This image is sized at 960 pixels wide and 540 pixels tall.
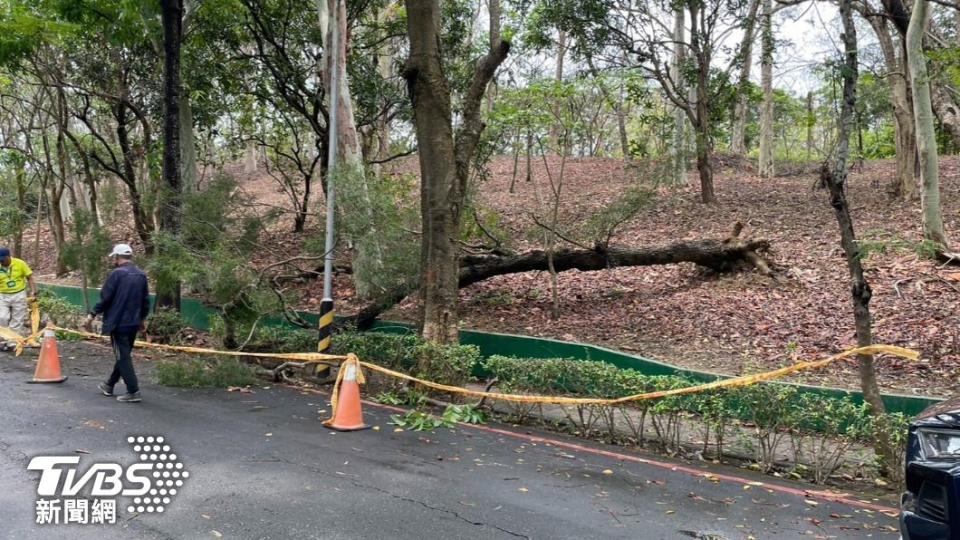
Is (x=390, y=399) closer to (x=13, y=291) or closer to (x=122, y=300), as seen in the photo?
(x=122, y=300)

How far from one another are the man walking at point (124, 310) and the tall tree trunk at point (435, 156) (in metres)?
3.61

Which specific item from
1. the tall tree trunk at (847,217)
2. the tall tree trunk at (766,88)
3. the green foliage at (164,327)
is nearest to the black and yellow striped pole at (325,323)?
the green foliage at (164,327)

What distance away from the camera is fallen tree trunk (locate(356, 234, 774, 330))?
13203mm

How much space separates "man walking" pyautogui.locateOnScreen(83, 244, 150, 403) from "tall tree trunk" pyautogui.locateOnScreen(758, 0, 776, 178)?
14.4 m

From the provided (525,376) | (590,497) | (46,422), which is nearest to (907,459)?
(590,497)

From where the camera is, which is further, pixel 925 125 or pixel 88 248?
pixel 88 248

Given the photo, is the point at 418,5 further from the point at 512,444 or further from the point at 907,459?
the point at 907,459

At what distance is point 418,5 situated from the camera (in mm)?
9414

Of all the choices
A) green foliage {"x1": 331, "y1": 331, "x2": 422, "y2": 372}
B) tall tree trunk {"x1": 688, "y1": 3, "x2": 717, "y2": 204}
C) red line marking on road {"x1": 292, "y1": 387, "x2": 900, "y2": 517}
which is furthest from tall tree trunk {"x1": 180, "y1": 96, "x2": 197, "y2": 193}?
tall tree trunk {"x1": 688, "y1": 3, "x2": 717, "y2": 204}

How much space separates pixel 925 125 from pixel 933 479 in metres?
10.7

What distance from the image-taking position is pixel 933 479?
344cm

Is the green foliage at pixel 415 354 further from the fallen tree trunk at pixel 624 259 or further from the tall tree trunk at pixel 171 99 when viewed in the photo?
the tall tree trunk at pixel 171 99

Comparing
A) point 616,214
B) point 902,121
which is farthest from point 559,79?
point 902,121

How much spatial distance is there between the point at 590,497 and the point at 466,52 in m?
16.0
